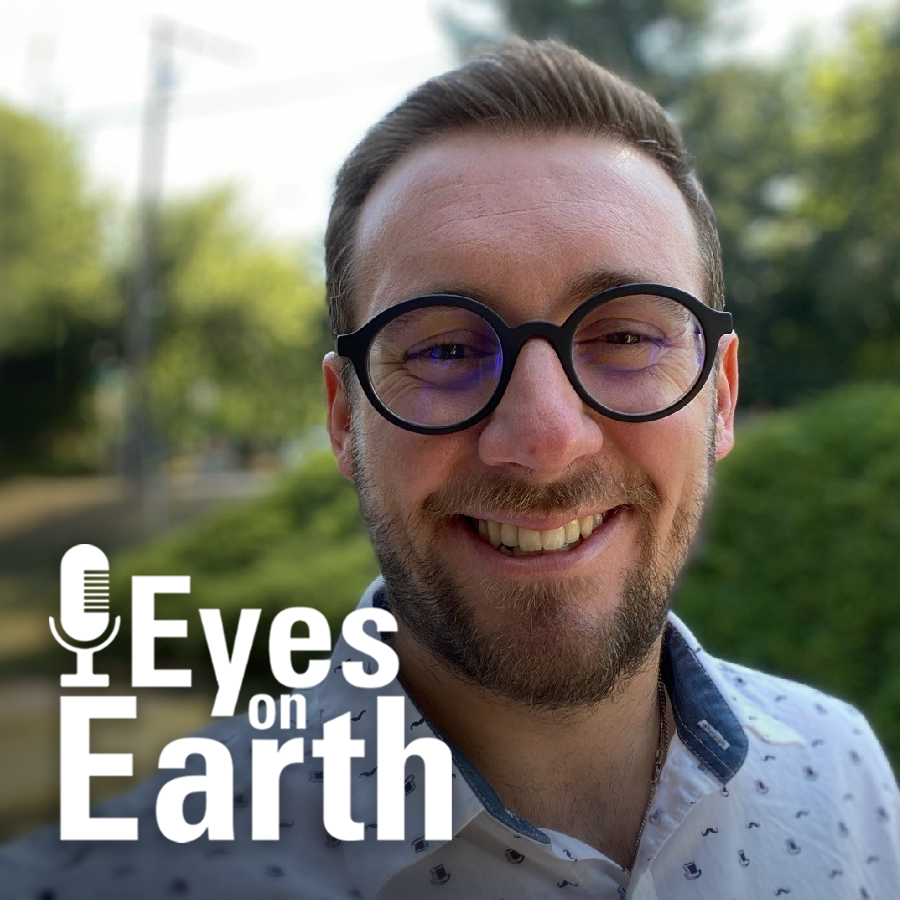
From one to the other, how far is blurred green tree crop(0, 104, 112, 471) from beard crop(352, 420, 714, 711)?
54.4ft

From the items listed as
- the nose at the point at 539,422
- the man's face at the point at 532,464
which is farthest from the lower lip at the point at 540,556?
the nose at the point at 539,422

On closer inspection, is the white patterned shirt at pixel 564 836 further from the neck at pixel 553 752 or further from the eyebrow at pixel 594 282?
the eyebrow at pixel 594 282

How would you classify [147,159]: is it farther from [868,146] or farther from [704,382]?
[704,382]

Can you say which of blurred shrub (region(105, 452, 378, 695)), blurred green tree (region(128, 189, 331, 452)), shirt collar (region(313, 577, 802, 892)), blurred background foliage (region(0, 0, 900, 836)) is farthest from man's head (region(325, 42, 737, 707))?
blurred green tree (region(128, 189, 331, 452))

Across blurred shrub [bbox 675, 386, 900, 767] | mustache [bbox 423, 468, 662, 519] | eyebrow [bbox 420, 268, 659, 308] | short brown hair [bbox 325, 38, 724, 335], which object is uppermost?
short brown hair [bbox 325, 38, 724, 335]

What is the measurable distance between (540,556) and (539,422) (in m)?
Answer: 0.19

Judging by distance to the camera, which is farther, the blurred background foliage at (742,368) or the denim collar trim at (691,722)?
the blurred background foliage at (742,368)

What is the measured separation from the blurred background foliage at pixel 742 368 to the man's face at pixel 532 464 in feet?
12.4

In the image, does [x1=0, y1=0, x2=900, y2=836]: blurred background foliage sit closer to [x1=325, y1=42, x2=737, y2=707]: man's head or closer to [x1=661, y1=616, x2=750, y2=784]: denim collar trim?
[x1=661, y1=616, x2=750, y2=784]: denim collar trim

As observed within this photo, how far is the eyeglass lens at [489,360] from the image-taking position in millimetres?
1357

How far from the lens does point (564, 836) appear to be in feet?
4.52

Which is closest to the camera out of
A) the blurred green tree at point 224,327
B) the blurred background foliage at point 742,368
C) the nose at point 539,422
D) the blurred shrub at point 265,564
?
the nose at point 539,422

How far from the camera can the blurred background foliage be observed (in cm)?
526

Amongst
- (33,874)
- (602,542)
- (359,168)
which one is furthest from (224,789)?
(359,168)
